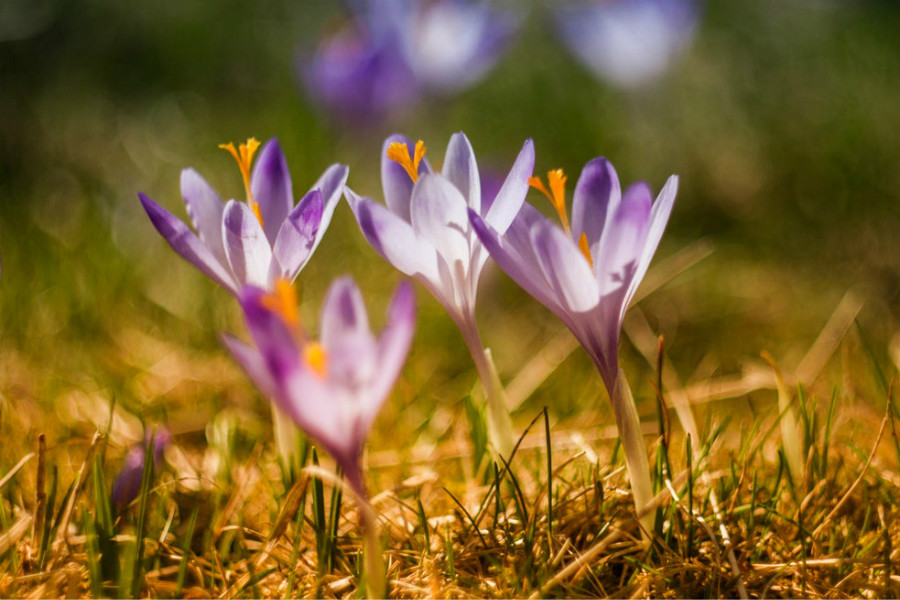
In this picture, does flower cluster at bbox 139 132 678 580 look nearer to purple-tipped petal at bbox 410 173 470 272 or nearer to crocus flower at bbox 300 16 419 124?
purple-tipped petal at bbox 410 173 470 272

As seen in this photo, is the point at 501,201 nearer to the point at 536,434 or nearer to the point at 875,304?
the point at 536,434

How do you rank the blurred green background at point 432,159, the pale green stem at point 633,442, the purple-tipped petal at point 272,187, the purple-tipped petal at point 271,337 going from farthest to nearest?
the blurred green background at point 432,159 < the purple-tipped petal at point 272,187 < the pale green stem at point 633,442 < the purple-tipped petal at point 271,337

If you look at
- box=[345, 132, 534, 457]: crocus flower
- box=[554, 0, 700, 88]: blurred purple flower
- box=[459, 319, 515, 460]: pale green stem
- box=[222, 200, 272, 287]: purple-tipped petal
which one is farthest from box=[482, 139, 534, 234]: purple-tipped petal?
box=[554, 0, 700, 88]: blurred purple flower

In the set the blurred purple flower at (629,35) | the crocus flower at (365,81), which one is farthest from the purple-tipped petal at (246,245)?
the blurred purple flower at (629,35)

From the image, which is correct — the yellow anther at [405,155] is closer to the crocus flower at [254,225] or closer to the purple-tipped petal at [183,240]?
the crocus flower at [254,225]

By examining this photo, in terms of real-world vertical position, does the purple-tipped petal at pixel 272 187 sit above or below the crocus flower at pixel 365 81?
below

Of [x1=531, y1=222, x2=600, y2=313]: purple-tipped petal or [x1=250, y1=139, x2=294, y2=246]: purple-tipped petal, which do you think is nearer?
[x1=531, y1=222, x2=600, y2=313]: purple-tipped petal
